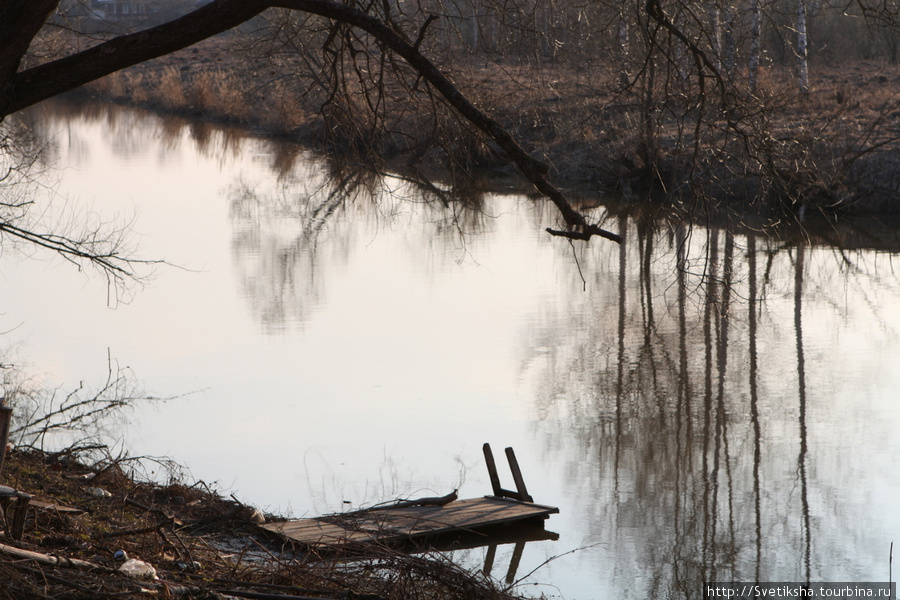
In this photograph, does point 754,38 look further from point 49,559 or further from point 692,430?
point 49,559

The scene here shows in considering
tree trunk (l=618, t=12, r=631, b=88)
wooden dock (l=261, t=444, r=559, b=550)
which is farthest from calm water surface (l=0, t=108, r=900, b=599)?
tree trunk (l=618, t=12, r=631, b=88)

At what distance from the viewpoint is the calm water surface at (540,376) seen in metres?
6.81

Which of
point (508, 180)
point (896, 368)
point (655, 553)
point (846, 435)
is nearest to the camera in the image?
→ point (655, 553)

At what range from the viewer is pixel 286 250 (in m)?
16.1

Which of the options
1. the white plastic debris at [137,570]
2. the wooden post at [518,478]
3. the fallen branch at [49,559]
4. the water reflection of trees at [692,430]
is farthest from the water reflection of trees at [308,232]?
the fallen branch at [49,559]

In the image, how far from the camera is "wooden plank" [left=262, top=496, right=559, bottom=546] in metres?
5.86

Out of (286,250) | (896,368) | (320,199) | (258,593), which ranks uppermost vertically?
(320,199)

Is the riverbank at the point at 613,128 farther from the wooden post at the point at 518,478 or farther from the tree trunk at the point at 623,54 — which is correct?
the wooden post at the point at 518,478

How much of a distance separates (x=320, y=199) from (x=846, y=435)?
44.4 feet

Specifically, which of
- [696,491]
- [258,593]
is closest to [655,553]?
[696,491]

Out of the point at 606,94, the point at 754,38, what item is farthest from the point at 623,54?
the point at 754,38

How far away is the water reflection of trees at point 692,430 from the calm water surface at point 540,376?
3cm

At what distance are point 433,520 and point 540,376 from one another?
12.8 ft

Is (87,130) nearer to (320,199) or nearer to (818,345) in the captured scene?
(320,199)
